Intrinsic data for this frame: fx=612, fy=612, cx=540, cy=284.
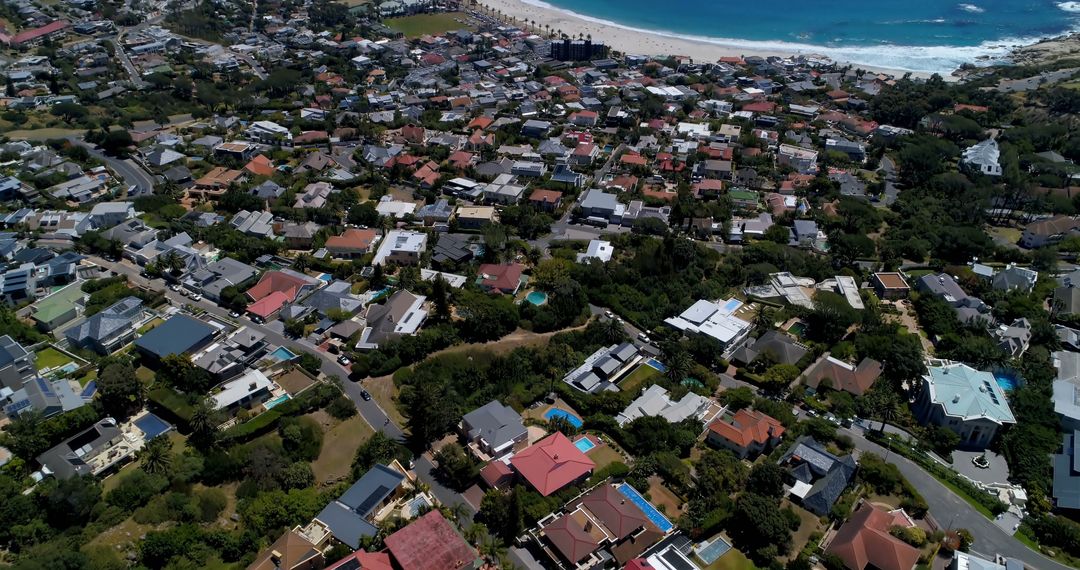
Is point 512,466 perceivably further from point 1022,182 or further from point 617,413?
point 1022,182

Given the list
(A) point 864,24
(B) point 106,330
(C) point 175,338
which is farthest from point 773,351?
(A) point 864,24

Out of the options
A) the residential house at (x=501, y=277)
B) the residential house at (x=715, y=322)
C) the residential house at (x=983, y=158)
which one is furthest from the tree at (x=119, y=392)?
the residential house at (x=983, y=158)

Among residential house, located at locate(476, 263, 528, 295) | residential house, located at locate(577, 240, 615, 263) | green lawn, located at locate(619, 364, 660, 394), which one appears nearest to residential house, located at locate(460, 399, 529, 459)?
green lawn, located at locate(619, 364, 660, 394)

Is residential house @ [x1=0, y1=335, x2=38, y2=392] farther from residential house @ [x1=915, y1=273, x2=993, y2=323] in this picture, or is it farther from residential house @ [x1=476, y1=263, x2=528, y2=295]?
residential house @ [x1=915, y1=273, x2=993, y2=323]

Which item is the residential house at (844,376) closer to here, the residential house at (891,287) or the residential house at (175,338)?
the residential house at (891,287)

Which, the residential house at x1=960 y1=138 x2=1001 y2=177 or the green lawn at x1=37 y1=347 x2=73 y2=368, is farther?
the residential house at x1=960 y1=138 x2=1001 y2=177

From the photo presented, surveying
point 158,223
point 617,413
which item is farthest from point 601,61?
point 617,413

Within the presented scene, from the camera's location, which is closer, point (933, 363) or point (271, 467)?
point (271, 467)

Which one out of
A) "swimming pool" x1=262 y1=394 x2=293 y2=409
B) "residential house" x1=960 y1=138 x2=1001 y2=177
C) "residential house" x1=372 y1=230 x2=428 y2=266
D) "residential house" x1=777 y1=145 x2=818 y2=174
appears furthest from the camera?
"residential house" x1=777 y1=145 x2=818 y2=174
